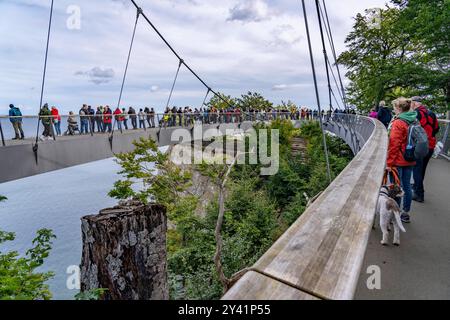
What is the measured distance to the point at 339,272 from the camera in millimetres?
851

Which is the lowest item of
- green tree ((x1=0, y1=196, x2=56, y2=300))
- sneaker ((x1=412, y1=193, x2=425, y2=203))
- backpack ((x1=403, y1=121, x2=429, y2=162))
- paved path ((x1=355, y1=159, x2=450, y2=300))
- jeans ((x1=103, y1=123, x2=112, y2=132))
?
green tree ((x1=0, y1=196, x2=56, y2=300))

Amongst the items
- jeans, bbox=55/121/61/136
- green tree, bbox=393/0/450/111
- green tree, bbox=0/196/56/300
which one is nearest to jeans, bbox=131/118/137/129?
jeans, bbox=55/121/61/136

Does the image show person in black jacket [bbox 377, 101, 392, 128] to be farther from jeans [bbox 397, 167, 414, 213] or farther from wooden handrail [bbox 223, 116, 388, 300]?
wooden handrail [bbox 223, 116, 388, 300]

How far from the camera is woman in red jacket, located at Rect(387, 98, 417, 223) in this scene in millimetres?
3596

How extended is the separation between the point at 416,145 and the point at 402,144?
6.4 inches

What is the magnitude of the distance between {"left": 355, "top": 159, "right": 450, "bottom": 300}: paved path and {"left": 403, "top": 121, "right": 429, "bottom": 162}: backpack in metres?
0.77

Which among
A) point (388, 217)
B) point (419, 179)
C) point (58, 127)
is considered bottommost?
point (388, 217)

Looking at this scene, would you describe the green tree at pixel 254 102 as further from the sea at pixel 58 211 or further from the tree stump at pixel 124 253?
the tree stump at pixel 124 253

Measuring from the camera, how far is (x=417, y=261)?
8.48 feet

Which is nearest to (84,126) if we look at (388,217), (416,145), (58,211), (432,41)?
(416,145)

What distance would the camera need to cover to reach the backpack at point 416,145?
358cm

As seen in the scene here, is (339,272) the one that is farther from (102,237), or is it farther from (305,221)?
(102,237)

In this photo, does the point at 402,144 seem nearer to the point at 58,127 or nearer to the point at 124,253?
the point at 124,253

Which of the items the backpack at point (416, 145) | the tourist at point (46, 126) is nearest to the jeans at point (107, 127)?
the tourist at point (46, 126)
